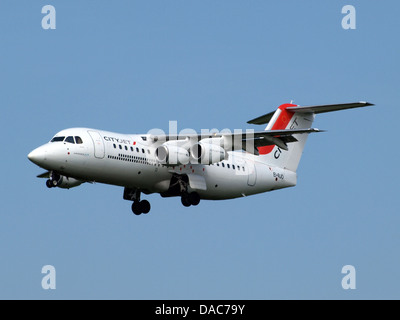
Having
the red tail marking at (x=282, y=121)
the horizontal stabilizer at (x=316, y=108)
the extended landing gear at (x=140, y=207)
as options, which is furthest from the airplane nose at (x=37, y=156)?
the horizontal stabilizer at (x=316, y=108)

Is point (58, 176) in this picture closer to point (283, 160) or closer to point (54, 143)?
point (54, 143)

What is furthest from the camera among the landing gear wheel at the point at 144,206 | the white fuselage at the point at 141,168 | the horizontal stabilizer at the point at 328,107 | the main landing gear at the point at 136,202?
the landing gear wheel at the point at 144,206

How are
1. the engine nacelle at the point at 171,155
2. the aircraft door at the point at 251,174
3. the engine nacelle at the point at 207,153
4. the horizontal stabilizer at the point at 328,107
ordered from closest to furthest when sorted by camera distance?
the horizontal stabilizer at the point at 328,107, the engine nacelle at the point at 171,155, the engine nacelle at the point at 207,153, the aircraft door at the point at 251,174

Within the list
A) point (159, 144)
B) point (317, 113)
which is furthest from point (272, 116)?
point (159, 144)

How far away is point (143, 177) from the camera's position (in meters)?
25.1

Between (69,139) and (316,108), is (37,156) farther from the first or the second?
(316,108)

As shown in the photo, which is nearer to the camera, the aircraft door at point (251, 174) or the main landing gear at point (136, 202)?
the main landing gear at point (136, 202)

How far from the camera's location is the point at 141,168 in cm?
2488

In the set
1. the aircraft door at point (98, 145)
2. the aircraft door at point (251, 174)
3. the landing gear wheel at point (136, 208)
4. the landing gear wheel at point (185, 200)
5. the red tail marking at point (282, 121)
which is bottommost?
the landing gear wheel at point (136, 208)

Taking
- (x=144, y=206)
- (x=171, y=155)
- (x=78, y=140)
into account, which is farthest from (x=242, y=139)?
(x=78, y=140)

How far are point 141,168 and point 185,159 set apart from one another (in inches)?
51.4

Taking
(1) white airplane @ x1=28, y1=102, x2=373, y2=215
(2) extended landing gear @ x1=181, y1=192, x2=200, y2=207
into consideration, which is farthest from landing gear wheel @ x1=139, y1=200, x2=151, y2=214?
(2) extended landing gear @ x1=181, y1=192, x2=200, y2=207

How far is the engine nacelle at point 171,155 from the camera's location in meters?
25.1

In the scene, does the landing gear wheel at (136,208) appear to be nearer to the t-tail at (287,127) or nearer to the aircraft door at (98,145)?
the aircraft door at (98,145)
